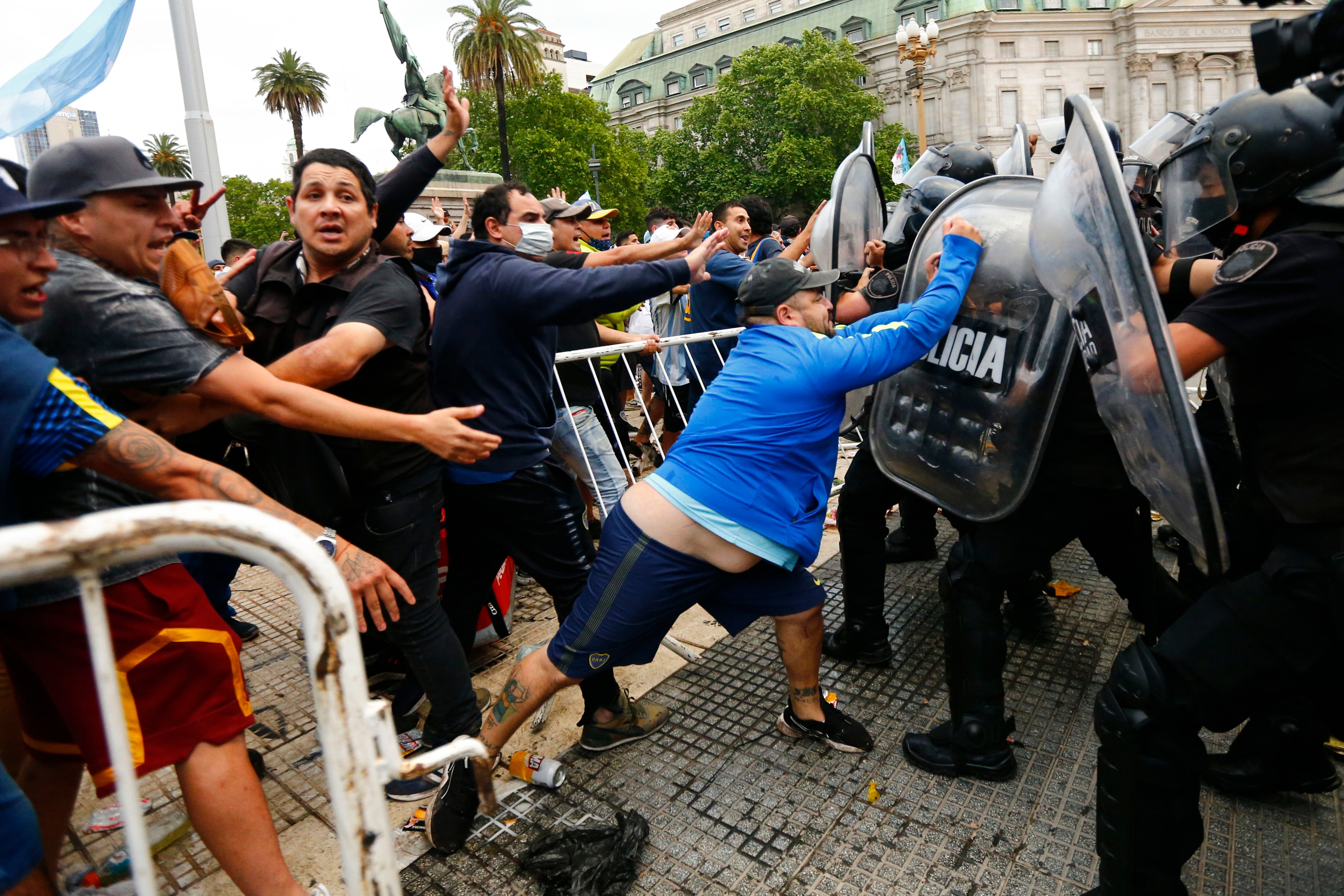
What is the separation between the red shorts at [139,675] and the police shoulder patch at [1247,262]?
7.95 ft

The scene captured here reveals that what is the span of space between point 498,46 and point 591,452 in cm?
3409

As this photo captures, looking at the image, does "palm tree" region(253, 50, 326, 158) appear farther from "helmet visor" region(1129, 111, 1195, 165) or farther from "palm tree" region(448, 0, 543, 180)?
"helmet visor" region(1129, 111, 1195, 165)

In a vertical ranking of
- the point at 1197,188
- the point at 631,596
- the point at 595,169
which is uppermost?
the point at 595,169

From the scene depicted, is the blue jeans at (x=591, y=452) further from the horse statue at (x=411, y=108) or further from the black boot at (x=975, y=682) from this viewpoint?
the horse statue at (x=411, y=108)

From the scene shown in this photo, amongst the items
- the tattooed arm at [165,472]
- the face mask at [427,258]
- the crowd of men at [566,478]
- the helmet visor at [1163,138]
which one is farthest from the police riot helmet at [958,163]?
the tattooed arm at [165,472]

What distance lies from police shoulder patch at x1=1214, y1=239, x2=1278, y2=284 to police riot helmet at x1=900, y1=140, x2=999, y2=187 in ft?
8.10

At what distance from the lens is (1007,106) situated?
47.2 metres

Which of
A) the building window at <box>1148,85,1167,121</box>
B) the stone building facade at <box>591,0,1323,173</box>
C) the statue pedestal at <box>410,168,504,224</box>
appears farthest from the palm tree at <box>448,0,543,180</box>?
the building window at <box>1148,85,1167,121</box>

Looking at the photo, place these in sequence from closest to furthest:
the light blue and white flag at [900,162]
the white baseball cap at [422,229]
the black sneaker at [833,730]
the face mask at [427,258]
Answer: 1. the black sneaker at [833,730]
2. the white baseball cap at [422,229]
3. the face mask at [427,258]
4. the light blue and white flag at [900,162]

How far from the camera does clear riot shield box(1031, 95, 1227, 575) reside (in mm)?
1691

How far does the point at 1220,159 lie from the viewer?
1.98 m

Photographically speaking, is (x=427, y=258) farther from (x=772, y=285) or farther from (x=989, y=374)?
(x=989, y=374)

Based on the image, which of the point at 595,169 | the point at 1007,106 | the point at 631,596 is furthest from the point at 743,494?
the point at 1007,106

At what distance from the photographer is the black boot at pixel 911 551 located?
15.0 feet
